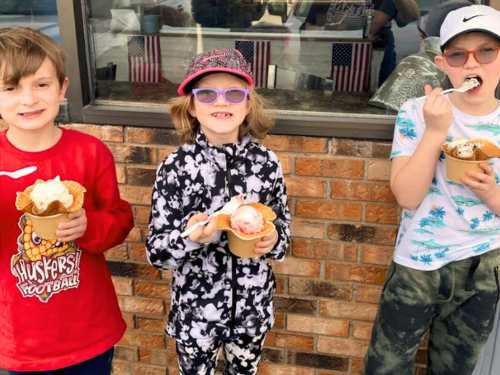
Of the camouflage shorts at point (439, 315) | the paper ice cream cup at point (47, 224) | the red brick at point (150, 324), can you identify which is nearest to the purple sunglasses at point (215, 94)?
the paper ice cream cup at point (47, 224)

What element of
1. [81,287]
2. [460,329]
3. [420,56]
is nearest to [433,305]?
[460,329]

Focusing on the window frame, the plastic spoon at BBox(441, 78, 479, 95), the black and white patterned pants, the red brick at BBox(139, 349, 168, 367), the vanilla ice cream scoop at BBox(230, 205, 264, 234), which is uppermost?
the plastic spoon at BBox(441, 78, 479, 95)

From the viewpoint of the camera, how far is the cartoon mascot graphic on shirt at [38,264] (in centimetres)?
194

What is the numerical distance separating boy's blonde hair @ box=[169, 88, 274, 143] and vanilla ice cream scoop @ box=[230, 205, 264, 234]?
40 cm

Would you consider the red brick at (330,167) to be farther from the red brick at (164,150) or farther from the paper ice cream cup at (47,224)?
the paper ice cream cup at (47,224)

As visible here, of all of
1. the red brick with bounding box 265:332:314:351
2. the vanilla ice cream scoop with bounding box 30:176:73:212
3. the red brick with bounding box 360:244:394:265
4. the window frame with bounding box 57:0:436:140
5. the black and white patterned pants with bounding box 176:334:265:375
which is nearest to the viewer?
the vanilla ice cream scoop with bounding box 30:176:73:212

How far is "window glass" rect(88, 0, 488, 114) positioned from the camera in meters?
2.74

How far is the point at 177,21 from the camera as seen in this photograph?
2938 mm

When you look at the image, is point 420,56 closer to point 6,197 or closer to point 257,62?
point 257,62

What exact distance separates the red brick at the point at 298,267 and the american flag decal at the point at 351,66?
2.82 ft

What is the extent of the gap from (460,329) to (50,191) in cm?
156

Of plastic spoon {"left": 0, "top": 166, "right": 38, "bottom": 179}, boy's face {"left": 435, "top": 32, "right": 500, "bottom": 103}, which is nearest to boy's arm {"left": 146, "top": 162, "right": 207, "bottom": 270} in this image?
plastic spoon {"left": 0, "top": 166, "right": 38, "bottom": 179}

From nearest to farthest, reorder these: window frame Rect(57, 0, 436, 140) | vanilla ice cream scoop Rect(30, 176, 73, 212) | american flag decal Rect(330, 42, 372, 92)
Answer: vanilla ice cream scoop Rect(30, 176, 73, 212) < window frame Rect(57, 0, 436, 140) < american flag decal Rect(330, 42, 372, 92)

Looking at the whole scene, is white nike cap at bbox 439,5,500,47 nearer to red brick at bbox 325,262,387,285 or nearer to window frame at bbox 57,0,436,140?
window frame at bbox 57,0,436,140
